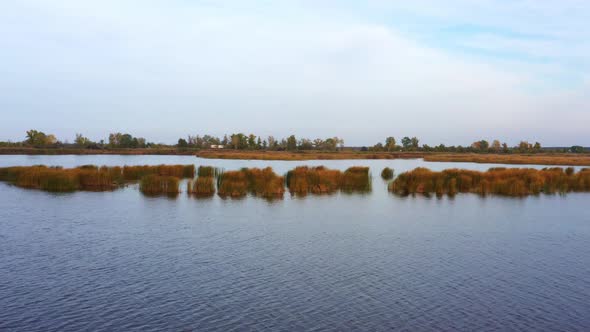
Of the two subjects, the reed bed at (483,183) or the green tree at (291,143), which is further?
the green tree at (291,143)

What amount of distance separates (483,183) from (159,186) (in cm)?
2502

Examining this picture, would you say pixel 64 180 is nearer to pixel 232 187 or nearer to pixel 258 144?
pixel 232 187

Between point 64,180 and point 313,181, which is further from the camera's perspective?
point 313,181

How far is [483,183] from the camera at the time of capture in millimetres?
38125

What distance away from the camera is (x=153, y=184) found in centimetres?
3500

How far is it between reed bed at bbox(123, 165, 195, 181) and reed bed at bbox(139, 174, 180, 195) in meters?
7.69

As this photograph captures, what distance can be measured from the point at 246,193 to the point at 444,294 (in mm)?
23021

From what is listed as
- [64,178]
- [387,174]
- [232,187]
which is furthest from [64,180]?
[387,174]

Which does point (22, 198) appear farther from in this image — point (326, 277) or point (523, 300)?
point (523, 300)

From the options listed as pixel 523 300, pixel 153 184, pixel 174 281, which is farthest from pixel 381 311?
pixel 153 184

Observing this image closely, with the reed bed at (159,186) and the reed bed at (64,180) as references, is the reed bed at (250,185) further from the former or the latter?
the reed bed at (64,180)

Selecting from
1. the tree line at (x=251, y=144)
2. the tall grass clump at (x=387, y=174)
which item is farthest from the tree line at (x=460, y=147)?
the tall grass clump at (x=387, y=174)

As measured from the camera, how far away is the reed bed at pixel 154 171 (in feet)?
141

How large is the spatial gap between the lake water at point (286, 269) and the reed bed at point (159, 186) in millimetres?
6232
